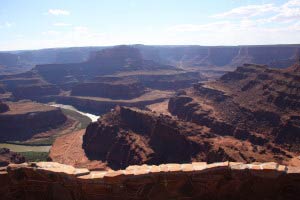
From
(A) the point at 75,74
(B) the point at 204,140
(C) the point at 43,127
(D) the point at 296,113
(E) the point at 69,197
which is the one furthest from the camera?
(A) the point at 75,74

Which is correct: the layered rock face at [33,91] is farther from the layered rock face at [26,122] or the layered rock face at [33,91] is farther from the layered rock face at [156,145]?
the layered rock face at [156,145]

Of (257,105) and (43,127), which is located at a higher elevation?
(257,105)

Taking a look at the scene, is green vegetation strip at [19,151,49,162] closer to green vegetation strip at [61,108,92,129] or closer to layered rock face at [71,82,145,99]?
green vegetation strip at [61,108,92,129]

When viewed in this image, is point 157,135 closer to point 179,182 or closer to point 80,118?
point 179,182

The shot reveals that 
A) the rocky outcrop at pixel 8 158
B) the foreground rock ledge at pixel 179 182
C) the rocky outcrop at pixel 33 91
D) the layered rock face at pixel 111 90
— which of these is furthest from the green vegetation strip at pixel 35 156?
the rocky outcrop at pixel 33 91

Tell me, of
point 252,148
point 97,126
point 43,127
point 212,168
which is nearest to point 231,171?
point 212,168

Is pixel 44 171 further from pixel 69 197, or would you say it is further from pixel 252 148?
pixel 252 148
